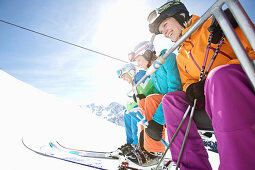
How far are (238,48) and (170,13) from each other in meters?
1.14

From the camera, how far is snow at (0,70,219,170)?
167 cm

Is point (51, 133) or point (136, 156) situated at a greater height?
point (51, 133)

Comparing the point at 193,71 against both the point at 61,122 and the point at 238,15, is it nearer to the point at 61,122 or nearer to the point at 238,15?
the point at 238,15

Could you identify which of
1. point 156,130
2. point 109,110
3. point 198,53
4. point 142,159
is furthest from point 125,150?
point 109,110

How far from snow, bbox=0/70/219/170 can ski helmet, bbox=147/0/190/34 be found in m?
2.01

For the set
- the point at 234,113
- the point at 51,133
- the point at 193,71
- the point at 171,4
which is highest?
the point at 171,4

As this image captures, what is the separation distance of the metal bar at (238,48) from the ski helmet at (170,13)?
92 centimetres

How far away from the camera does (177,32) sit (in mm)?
1353

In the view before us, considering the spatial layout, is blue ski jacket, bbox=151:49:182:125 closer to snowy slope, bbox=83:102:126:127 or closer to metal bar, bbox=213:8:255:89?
metal bar, bbox=213:8:255:89

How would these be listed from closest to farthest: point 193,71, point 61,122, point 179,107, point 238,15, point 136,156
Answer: point 238,15 < point 179,107 < point 193,71 < point 136,156 < point 61,122

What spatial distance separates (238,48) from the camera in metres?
0.40

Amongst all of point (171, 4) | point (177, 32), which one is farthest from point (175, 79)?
point (171, 4)

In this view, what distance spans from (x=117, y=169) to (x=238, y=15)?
1.99 meters

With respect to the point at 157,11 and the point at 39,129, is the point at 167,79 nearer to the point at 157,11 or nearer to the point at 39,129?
the point at 157,11
